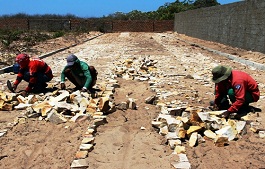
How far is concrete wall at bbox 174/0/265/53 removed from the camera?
14523 millimetres

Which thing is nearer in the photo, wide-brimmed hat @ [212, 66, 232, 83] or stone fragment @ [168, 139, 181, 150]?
stone fragment @ [168, 139, 181, 150]

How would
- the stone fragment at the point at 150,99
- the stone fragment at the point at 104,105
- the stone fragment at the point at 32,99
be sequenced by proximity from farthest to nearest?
1. the stone fragment at the point at 150,99
2. the stone fragment at the point at 32,99
3. the stone fragment at the point at 104,105

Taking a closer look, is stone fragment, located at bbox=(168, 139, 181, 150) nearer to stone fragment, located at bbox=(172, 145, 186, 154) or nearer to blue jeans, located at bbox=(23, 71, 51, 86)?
stone fragment, located at bbox=(172, 145, 186, 154)

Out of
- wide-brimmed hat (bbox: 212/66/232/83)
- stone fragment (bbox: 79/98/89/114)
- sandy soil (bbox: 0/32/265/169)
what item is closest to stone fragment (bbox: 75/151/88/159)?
sandy soil (bbox: 0/32/265/169)

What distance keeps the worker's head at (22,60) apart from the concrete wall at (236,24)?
418 inches

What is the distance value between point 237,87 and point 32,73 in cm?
406

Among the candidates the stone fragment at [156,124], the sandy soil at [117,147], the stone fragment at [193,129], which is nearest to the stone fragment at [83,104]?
the sandy soil at [117,147]

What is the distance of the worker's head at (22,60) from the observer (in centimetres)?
658

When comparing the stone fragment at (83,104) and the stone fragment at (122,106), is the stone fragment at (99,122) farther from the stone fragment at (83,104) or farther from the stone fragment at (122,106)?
the stone fragment at (122,106)

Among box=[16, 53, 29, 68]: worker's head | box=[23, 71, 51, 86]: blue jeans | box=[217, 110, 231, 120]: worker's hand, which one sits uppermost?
box=[16, 53, 29, 68]: worker's head

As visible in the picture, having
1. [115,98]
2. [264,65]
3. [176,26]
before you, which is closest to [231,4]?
[264,65]

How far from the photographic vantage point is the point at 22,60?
21.8 feet

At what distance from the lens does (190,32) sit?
33.9 meters

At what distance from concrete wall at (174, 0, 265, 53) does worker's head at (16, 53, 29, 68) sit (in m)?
10.6
